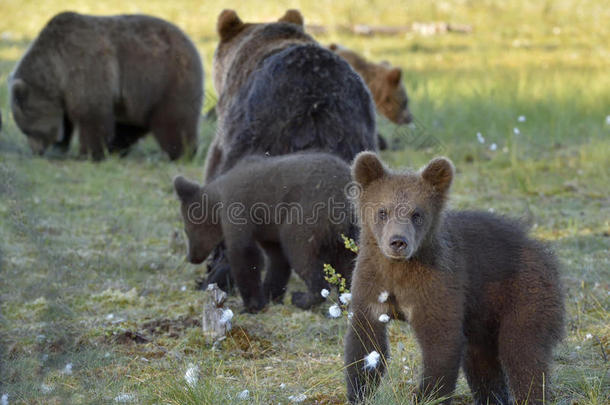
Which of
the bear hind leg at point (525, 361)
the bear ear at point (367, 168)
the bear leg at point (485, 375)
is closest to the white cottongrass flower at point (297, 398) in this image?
the bear leg at point (485, 375)

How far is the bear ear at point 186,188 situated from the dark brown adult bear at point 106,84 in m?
4.62

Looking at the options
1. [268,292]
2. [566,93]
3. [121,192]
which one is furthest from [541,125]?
[268,292]

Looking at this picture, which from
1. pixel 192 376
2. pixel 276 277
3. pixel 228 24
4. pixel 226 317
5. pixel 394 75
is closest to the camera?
pixel 192 376

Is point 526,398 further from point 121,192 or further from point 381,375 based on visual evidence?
point 121,192

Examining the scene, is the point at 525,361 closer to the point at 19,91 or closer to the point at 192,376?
the point at 192,376

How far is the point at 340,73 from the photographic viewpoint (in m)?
6.56

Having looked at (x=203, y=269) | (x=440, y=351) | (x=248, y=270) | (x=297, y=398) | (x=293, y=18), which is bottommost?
(x=203, y=269)

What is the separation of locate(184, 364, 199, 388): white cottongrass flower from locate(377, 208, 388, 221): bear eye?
110 cm

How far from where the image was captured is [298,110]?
6.38 m

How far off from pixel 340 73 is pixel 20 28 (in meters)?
17.1

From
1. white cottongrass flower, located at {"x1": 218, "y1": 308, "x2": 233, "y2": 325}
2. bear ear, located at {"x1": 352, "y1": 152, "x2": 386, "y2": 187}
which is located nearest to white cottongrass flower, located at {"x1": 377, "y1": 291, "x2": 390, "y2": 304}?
bear ear, located at {"x1": 352, "y1": 152, "x2": 386, "y2": 187}

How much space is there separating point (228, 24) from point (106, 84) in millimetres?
3074

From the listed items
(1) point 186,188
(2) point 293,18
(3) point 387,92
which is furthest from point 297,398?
(3) point 387,92

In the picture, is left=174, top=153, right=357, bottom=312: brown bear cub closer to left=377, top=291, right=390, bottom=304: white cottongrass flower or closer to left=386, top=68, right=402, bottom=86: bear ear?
Answer: left=377, top=291, right=390, bottom=304: white cottongrass flower
